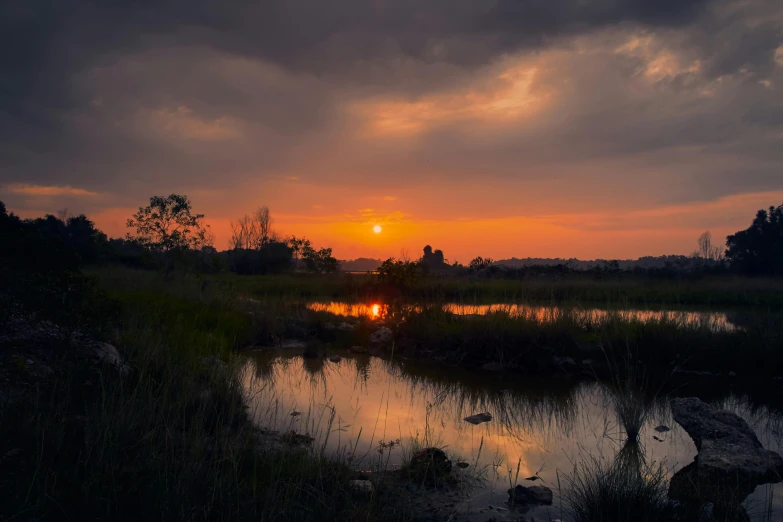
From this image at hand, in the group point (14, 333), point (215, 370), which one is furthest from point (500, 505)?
point (14, 333)

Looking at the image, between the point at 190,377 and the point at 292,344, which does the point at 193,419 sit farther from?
the point at 292,344

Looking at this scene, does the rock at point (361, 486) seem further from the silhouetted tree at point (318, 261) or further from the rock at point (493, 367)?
the silhouetted tree at point (318, 261)

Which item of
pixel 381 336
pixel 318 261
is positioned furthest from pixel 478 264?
pixel 381 336

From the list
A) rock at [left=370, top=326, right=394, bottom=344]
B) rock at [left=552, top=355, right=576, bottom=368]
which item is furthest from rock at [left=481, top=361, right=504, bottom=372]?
rock at [left=370, top=326, right=394, bottom=344]

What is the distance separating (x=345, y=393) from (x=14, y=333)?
4846 millimetres

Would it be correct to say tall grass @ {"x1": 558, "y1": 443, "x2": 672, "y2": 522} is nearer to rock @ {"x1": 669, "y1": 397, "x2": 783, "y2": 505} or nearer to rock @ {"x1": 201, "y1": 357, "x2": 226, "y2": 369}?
rock @ {"x1": 669, "y1": 397, "x2": 783, "y2": 505}

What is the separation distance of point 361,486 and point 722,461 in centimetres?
370

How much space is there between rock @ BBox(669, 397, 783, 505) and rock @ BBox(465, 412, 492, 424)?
8.13 ft

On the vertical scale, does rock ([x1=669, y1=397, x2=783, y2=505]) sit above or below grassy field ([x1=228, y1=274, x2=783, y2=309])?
below

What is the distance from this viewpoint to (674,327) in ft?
36.7

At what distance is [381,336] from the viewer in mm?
13531

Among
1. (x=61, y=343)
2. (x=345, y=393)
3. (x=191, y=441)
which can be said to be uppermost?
(x=61, y=343)

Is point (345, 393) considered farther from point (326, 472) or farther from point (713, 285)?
point (713, 285)

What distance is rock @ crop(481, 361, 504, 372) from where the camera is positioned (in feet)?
36.0
